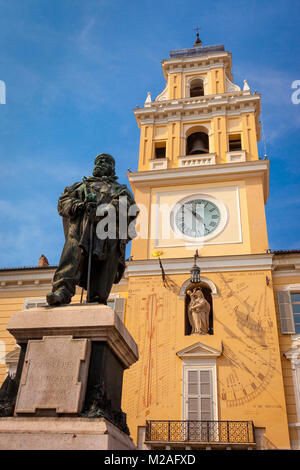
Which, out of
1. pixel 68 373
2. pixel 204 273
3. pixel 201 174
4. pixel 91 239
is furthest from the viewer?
pixel 201 174

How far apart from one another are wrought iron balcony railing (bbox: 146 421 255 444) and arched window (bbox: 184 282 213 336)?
10.5 feet

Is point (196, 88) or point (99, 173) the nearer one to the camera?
point (99, 173)

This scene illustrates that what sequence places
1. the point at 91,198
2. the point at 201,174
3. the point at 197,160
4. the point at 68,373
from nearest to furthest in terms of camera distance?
the point at 68,373
the point at 91,198
the point at 201,174
the point at 197,160

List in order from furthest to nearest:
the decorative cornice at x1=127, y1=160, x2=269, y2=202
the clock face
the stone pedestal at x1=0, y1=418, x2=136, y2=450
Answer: the decorative cornice at x1=127, y1=160, x2=269, y2=202
the clock face
the stone pedestal at x1=0, y1=418, x2=136, y2=450

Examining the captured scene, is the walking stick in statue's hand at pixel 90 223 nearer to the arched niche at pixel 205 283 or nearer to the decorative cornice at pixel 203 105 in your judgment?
the arched niche at pixel 205 283

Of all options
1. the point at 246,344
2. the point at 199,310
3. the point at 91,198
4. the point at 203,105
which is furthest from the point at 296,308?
the point at 91,198

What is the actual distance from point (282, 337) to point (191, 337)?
10.5 feet

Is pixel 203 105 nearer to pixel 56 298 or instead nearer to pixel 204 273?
pixel 204 273

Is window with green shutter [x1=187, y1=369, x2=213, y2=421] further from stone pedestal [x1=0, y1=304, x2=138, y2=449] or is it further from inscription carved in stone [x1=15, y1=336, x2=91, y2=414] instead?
inscription carved in stone [x1=15, y1=336, x2=91, y2=414]

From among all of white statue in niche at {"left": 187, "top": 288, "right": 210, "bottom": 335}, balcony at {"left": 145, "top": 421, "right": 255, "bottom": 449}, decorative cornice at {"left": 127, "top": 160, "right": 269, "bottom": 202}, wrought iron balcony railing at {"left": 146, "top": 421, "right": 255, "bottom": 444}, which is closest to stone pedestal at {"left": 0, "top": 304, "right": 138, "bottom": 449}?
balcony at {"left": 145, "top": 421, "right": 255, "bottom": 449}

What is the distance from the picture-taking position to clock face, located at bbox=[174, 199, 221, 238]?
18.7 m

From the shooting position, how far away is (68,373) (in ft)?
13.4

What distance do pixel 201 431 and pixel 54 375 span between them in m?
11.5

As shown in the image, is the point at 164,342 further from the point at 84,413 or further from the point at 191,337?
the point at 84,413
